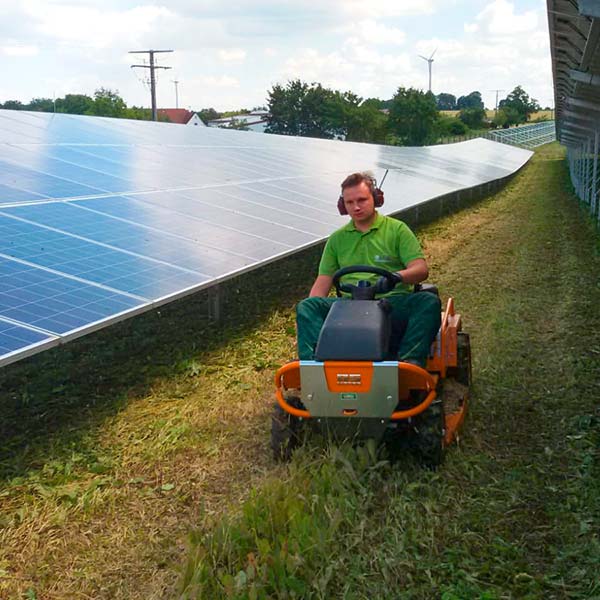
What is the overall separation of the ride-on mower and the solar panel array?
1730 mm

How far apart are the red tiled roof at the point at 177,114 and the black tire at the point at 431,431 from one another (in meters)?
104

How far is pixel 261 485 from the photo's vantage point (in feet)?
16.1

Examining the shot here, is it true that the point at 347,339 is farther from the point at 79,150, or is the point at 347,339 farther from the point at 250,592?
the point at 79,150

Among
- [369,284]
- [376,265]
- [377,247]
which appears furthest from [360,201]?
[369,284]

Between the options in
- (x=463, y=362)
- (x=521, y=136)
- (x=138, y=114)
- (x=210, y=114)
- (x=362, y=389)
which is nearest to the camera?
(x=362, y=389)

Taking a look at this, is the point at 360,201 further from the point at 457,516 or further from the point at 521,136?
the point at 521,136

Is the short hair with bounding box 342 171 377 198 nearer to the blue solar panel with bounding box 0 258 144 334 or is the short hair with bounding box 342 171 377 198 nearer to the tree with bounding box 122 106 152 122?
the blue solar panel with bounding box 0 258 144 334

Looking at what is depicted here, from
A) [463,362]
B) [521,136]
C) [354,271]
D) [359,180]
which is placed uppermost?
[521,136]

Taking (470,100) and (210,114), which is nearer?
(210,114)

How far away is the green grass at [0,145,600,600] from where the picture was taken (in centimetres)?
402

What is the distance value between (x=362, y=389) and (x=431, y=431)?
1.94ft

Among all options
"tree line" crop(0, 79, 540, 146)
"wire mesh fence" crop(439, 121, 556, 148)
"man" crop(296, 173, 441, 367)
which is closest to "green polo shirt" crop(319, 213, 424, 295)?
"man" crop(296, 173, 441, 367)

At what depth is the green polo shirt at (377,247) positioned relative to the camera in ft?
18.1

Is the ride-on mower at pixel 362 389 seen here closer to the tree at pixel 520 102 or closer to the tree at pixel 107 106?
the tree at pixel 107 106
